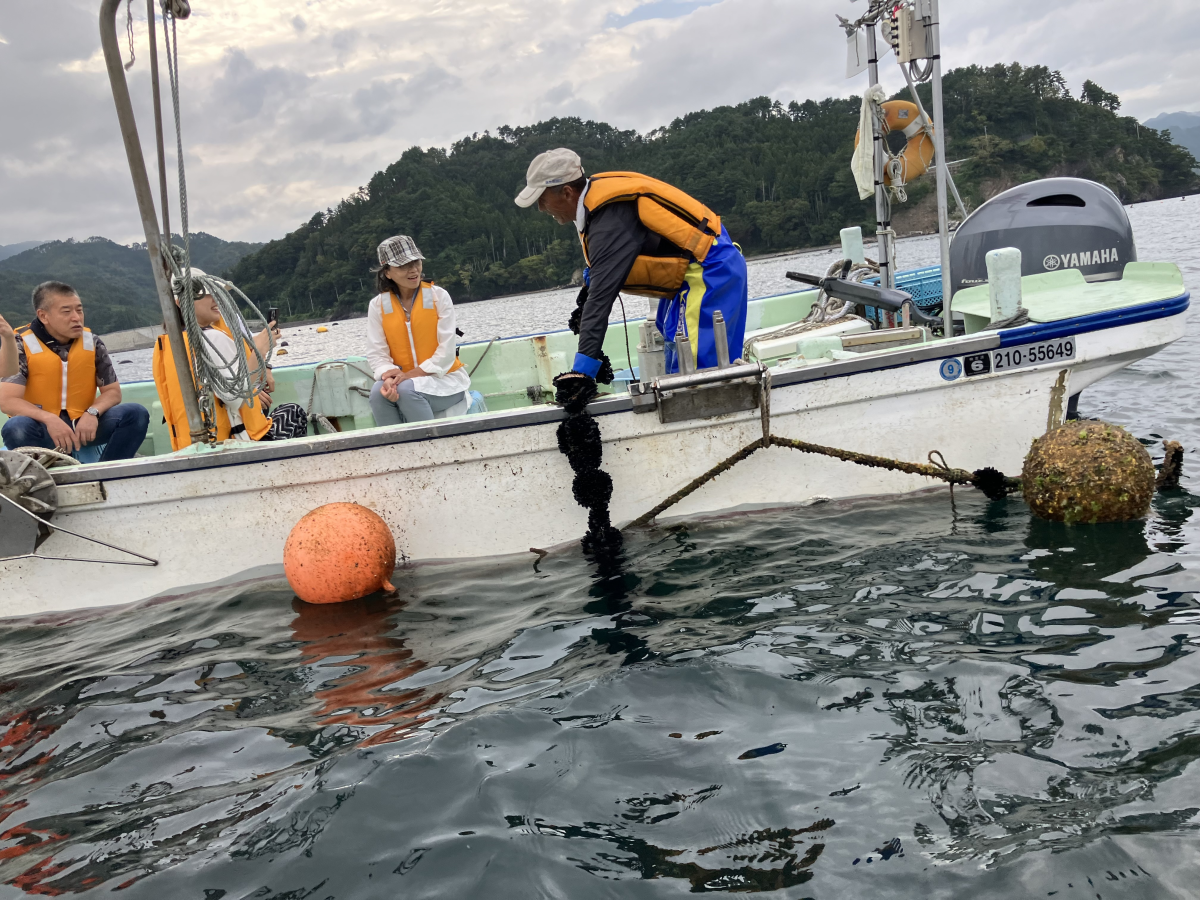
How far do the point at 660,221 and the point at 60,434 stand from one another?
3.84 metres

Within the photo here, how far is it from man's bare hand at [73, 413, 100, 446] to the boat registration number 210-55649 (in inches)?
210

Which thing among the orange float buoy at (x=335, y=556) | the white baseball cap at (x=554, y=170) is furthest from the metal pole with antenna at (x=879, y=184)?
the orange float buoy at (x=335, y=556)

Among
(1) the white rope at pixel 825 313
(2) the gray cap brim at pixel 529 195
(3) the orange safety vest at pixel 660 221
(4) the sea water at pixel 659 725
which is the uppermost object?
(2) the gray cap brim at pixel 529 195

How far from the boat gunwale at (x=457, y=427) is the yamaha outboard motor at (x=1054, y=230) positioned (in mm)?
1730

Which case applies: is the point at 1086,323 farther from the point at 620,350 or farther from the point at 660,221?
the point at 620,350

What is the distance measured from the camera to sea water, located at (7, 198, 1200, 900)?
248 centimetres

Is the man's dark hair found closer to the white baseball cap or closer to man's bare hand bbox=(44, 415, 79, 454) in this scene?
man's bare hand bbox=(44, 415, 79, 454)

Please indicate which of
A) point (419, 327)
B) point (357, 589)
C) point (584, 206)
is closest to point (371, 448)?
point (357, 589)

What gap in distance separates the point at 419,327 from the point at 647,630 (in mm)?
2835

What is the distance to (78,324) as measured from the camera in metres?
5.66

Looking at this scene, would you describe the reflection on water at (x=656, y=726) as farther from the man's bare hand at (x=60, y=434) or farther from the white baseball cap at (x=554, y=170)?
the white baseball cap at (x=554, y=170)

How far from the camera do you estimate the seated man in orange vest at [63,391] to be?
546cm

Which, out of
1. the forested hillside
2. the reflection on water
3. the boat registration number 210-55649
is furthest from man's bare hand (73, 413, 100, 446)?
the forested hillside

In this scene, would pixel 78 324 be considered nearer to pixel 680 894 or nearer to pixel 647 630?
pixel 647 630
